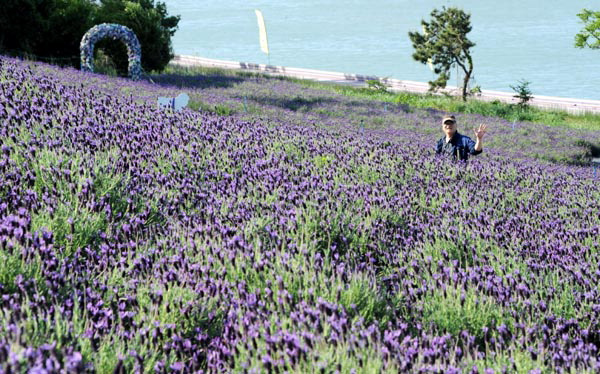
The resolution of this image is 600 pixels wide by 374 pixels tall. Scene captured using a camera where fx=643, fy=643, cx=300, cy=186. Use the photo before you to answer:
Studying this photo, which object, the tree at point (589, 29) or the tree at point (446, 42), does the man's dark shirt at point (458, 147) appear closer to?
the tree at point (589, 29)

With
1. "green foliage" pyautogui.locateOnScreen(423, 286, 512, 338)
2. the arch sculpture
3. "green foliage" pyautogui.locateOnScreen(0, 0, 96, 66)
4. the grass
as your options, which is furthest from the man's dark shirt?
"green foliage" pyautogui.locateOnScreen(0, 0, 96, 66)

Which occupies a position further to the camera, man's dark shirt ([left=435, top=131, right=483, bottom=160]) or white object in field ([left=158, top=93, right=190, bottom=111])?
man's dark shirt ([left=435, top=131, right=483, bottom=160])

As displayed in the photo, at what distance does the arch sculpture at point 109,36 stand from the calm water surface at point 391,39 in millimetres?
25692

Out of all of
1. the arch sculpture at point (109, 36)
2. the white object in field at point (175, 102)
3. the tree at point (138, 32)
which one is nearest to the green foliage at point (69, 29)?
the tree at point (138, 32)

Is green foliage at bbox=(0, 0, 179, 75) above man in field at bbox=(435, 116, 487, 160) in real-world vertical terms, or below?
above

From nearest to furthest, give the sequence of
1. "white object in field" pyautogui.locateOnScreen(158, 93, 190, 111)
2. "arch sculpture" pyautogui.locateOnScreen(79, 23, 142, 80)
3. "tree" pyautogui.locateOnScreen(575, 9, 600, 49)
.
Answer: "white object in field" pyautogui.locateOnScreen(158, 93, 190, 111), "arch sculpture" pyautogui.locateOnScreen(79, 23, 142, 80), "tree" pyautogui.locateOnScreen(575, 9, 600, 49)

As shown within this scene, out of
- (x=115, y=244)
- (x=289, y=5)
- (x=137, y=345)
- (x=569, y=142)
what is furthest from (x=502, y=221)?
(x=289, y=5)

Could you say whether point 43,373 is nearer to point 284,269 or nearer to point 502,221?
point 284,269

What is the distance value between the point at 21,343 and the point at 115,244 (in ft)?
4.79

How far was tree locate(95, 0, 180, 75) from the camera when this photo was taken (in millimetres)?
23203

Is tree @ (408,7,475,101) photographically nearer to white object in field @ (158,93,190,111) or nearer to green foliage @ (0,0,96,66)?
green foliage @ (0,0,96,66)

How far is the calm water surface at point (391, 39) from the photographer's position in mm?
57062

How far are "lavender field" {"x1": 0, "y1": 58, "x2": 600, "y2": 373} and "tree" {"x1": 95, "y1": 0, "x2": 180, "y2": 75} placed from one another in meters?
17.1

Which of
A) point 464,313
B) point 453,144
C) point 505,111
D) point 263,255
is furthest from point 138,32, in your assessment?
point 464,313
